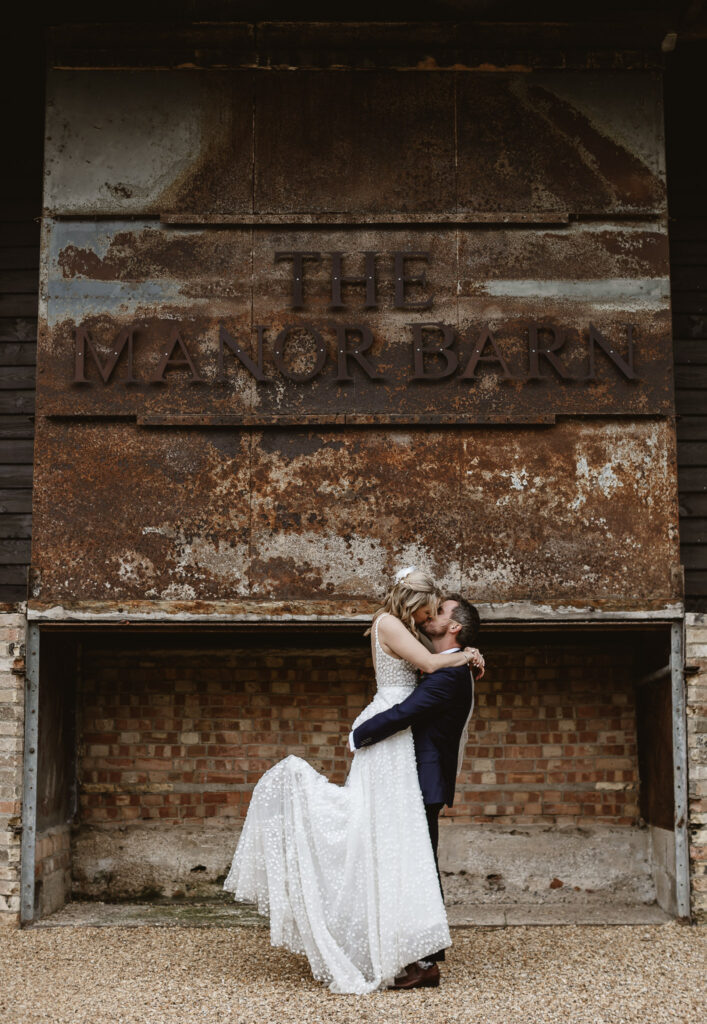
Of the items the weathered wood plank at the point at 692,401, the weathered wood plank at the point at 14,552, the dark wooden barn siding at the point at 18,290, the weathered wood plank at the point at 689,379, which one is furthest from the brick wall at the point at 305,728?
the weathered wood plank at the point at 689,379

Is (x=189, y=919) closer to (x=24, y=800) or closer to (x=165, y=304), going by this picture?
(x=24, y=800)

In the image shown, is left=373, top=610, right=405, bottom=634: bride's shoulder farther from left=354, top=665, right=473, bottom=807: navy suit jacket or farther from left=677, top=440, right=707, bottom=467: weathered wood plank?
left=677, top=440, right=707, bottom=467: weathered wood plank

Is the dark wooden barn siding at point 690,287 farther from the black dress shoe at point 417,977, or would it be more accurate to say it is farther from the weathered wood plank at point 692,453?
the black dress shoe at point 417,977

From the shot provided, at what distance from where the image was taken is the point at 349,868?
164 inches

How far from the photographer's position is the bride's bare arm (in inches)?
170

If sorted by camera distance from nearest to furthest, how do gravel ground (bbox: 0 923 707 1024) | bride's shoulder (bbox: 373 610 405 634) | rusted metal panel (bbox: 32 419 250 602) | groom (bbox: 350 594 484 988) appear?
gravel ground (bbox: 0 923 707 1024), groom (bbox: 350 594 484 988), bride's shoulder (bbox: 373 610 405 634), rusted metal panel (bbox: 32 419 250 602)

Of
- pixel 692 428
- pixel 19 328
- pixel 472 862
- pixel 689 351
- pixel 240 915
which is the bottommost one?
pixel 240 915

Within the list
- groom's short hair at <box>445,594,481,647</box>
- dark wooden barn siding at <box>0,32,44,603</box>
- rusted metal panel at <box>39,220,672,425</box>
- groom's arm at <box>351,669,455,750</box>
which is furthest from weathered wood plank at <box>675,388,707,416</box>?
dark wooden barn siding at <box>0,32,44,603</box>

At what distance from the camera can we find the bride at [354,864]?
161 inches

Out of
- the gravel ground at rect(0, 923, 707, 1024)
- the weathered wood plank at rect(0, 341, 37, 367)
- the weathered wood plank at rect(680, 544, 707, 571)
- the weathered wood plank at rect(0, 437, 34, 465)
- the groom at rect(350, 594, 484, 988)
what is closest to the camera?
the gravel ground at rect(0, 923, 707, 1024)

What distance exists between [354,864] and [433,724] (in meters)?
0.68

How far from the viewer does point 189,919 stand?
586cm

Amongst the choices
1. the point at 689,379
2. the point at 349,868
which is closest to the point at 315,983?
the point at 349,868

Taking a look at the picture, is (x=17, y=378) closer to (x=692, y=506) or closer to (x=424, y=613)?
(x=424, y=613)
